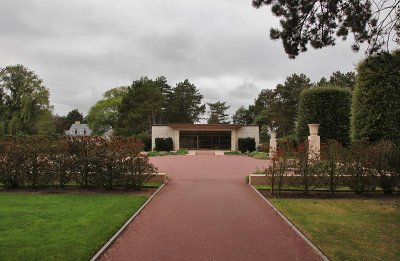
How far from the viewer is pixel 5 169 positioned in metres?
12.7

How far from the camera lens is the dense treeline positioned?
1241 centimetres

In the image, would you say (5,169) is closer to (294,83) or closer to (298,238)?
(298,238)

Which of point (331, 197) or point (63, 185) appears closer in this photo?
point (331, 197)

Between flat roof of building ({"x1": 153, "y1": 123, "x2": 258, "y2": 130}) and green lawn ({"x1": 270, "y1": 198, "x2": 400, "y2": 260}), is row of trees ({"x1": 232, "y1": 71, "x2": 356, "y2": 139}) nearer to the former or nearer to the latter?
flat roof of building ({"x1": 153, "y1": 123, "x2": 258, "y2": 130})

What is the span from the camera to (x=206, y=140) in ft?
152

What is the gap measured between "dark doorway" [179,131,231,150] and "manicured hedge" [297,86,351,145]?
62.8ft

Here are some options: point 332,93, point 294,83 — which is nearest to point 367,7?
point 332,93

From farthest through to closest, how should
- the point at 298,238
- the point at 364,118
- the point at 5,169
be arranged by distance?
the point at 364,118
the point at 5,169
the point at 298,238

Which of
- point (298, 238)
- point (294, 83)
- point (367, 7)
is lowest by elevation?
point (298, 238)

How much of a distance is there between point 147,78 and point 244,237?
5461cm

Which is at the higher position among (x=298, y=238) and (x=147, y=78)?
(x=147, y=78)

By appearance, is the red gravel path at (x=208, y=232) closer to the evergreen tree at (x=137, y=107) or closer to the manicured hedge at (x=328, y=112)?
the manicured hedge at (x=328, y=112)

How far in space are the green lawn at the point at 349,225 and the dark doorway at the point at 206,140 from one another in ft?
114

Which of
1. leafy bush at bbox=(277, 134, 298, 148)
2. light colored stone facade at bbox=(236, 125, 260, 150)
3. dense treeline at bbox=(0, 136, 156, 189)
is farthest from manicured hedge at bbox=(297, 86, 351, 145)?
dense treeline at bbox=(0, 136, 156, 189)
